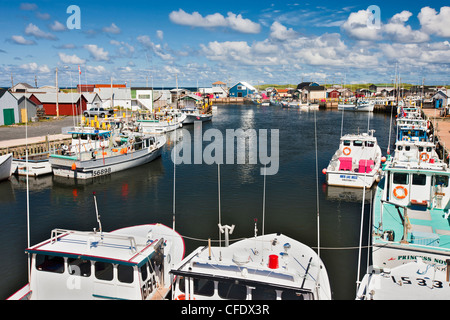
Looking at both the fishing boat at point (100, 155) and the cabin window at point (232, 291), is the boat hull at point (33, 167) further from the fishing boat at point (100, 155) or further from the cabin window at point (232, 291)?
the cabin window at point (232, 291)

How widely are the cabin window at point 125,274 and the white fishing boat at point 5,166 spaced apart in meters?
23.4

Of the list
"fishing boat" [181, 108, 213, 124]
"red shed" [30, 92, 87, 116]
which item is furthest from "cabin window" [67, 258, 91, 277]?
"red shed" [30, 92, 87, 116]

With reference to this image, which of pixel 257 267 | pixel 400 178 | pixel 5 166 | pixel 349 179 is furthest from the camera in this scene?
pixel 5 166

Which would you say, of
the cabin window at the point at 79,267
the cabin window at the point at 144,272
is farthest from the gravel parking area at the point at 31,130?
the cabin window at the point at 144,272

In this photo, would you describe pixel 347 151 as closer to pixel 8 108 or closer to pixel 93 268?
pixel 93 268

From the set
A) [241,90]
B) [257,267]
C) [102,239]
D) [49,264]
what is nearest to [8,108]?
[49,264]

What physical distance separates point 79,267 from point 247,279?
5.24 metres

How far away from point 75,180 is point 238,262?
25.0 m

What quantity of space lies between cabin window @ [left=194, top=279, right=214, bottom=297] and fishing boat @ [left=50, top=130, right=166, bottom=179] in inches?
931

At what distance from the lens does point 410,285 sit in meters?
9.55

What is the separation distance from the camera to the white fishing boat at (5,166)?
29672mm

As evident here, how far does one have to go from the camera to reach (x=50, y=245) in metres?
11.0

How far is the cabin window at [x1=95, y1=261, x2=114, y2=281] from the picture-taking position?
1085 cm

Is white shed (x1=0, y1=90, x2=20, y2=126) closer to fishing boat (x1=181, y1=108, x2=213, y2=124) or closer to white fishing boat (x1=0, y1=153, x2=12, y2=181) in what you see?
white fishing boat (x1=0, y1=153, x2=12, y2=181)
